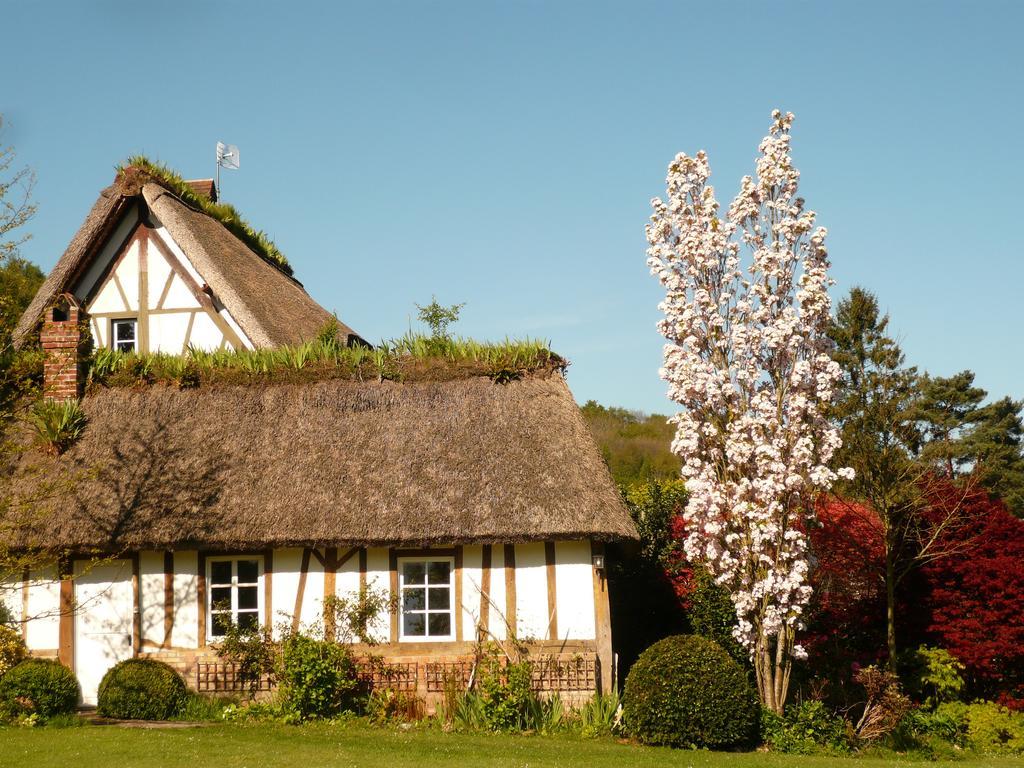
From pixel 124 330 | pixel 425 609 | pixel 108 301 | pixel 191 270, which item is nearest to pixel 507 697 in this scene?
pixel 425 609

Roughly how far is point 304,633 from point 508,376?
498cm

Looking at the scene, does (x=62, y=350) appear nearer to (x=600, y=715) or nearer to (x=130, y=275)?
(x=130, y=275)

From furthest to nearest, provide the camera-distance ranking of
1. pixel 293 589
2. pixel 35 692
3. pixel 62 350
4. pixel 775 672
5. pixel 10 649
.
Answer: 1. pixel 62 350
2. pixel 293 589
3. pixel 10 649
4. pixel 35 692
5. pixel 775 672

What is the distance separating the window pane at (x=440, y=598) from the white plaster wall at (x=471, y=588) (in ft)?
0.92

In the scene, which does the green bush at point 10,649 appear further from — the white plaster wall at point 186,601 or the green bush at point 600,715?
the green bush at point 600,715

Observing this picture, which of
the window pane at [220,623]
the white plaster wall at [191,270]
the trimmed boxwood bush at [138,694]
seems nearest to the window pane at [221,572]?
the window pane at [220,623]

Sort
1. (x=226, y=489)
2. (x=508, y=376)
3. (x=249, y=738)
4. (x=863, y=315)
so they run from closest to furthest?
1. (x=249, y=738)
2. (x=226, y=489)
3. (x=508, y=376)
4. (x=863, y=315)

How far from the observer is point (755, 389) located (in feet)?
42.4

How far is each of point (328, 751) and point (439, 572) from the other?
147 inches

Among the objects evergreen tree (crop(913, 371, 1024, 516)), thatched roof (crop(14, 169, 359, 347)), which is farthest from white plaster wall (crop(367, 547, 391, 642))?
evergreen tree (crop(913, 371, 1024, 516))

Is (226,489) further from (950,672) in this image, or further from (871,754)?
(950,672)

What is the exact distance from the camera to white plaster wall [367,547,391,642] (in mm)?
14367

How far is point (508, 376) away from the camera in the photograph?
16.1m

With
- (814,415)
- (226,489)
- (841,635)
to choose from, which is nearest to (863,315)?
(841,635)
